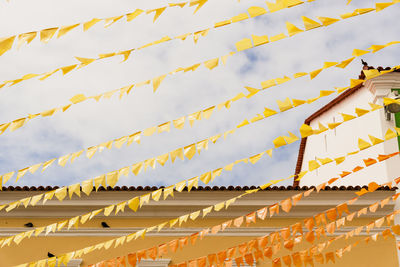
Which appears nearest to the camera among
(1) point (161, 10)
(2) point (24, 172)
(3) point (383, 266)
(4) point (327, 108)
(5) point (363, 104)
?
(1) point (161, 10)

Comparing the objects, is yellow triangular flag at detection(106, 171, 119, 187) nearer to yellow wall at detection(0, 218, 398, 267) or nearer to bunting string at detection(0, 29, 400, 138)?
bunting string at detection(0, 29, 400, 138)

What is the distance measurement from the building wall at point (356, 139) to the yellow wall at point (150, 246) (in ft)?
5.62

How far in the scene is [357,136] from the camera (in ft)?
44.9

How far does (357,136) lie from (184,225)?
5.81 meters

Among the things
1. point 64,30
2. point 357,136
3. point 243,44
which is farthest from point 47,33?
point 357,136

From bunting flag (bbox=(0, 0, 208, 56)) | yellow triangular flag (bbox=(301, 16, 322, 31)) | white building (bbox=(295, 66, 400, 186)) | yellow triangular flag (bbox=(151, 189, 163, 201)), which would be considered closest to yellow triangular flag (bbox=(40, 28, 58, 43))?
bunting flag (bbox=(0, 0, 208, 56))

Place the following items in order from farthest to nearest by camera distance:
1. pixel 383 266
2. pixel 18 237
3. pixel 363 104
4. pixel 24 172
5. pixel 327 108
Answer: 1. pixel 327 108
2. pixel 363 104
3. pixel 383 266
4. pixel 18 237
5. pixel 24 172

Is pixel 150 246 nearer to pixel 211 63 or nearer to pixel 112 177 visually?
pixel 112 177

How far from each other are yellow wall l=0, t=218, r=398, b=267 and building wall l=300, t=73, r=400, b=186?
67.4 inches

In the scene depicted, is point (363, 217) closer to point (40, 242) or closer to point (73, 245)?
point (73, 245)

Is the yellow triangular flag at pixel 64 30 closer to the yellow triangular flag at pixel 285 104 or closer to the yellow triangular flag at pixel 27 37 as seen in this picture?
the yellow triangular flag at pixel 27 37

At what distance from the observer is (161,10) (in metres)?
3.38

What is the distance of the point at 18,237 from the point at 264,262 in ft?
19.8

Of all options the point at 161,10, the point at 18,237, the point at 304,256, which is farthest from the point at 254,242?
the point at 161,10
